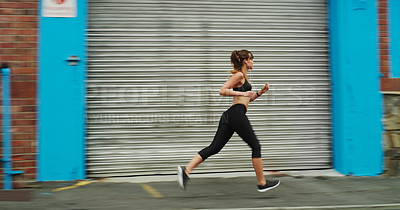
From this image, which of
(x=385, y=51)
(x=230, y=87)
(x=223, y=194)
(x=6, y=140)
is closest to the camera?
(x=230, y=87)

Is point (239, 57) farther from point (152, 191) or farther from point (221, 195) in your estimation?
point (152, 191)

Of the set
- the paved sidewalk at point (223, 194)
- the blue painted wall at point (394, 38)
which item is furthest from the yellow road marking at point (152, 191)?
the blue painted wall at point (394, 38)

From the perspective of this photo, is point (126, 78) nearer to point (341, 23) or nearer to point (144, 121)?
point (144, 121)

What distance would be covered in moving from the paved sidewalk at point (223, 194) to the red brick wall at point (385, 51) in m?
1.51

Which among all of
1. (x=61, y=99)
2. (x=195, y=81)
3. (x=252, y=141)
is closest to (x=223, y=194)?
(x=252, y=141)

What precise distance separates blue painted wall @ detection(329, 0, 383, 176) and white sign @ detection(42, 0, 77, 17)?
162 inches

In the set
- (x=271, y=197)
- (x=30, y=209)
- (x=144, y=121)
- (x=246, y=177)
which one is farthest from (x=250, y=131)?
(x=30, y=209)

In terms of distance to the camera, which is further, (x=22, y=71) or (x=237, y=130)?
(x=22, y=71)

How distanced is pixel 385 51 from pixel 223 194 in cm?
362

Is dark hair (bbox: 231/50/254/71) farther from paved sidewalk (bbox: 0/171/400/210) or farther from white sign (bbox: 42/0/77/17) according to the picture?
white sign (bbox: 42/0/77/17)

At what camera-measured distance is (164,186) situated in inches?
218

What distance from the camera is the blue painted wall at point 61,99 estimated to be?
18.5 ft

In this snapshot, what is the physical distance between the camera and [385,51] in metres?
6.39

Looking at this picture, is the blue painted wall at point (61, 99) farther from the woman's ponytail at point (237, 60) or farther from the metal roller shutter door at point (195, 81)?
the woman's ponytail at point (237, 60)
